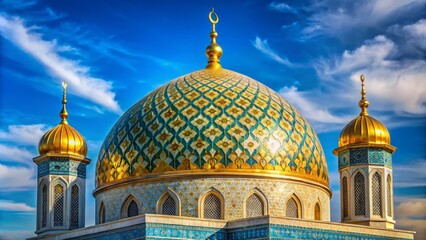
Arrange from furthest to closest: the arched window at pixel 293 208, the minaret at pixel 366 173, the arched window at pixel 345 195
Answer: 1. the arched window at pixel 345 195
2. the minaret at pixel 366 173
3. the arched window at pixel 293 208

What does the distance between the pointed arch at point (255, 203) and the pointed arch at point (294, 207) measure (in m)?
0.59

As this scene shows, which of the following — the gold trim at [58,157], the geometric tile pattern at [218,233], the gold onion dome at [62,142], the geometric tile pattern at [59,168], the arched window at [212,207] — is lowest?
the geometric tile pattern at [218,233]

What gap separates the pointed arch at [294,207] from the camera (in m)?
21.1

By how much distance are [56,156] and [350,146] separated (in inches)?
247

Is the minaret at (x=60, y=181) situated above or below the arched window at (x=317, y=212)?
above

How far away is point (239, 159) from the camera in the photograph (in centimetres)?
2086

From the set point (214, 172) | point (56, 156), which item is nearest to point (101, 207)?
point (56, 156)

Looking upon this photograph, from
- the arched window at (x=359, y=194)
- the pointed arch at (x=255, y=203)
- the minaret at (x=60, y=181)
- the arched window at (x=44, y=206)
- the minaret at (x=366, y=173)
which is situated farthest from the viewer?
the arched window at (x=44, y=206)

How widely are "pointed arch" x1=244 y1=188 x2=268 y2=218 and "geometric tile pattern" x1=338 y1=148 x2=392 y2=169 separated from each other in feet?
8.02

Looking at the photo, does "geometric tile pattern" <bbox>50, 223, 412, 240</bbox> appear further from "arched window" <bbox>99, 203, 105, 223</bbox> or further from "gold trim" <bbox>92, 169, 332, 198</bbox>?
"arched window" <bbox>99, 203, 105, 223</bbox>

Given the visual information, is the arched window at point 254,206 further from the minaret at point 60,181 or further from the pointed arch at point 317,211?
the minaret at point 60,181

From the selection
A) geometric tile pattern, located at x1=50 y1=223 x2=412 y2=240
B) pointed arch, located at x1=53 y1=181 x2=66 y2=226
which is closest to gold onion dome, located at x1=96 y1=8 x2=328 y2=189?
pointed arch, located at x1=53 y1=181 x2=66 y2=226

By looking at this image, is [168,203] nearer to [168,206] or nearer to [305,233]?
[168,206]

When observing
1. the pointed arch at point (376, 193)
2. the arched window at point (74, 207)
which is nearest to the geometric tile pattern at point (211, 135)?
the arched window at point (74, 207)
